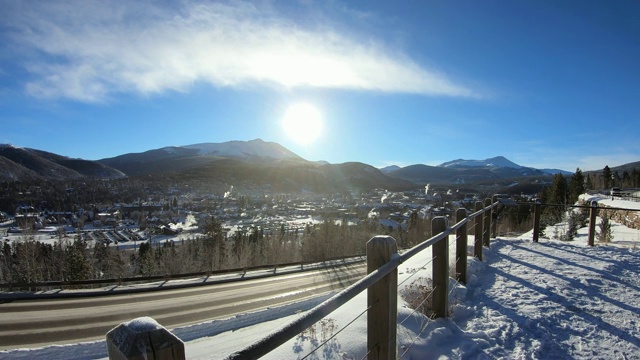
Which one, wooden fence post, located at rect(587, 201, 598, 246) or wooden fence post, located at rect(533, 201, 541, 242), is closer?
wooden fence post, located at rect(587, 201, 598, 246)

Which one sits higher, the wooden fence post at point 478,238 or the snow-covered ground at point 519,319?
the wooden fence post at point 478,238

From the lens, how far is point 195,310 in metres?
18.8

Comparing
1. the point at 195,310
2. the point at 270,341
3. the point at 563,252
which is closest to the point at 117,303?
the point at 195,310

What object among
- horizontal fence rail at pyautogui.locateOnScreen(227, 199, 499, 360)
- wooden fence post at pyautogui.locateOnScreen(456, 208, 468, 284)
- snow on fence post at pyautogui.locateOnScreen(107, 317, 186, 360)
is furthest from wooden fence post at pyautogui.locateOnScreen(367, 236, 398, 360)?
wooden fence post at pyautogui.locateOnScreen(456, 208, 468, 284)

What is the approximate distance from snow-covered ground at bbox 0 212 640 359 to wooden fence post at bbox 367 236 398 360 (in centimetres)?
77

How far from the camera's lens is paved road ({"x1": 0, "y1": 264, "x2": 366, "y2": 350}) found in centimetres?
1509

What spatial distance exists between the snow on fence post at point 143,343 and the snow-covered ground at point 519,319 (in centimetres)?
248

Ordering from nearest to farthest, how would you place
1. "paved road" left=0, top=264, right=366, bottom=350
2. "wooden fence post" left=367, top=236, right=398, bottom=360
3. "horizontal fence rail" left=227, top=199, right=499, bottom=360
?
"horizontal fence rail" left=227, top=199, right=499, bottom=360
"wooden fence post" left=367, top=236, right=398, bottom=360
"paved road" left=0, top=264, right=366, bottom=350

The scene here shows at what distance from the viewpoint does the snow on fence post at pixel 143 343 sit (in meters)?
0.99

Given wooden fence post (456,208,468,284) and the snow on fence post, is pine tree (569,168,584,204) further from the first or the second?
the snow on fence post

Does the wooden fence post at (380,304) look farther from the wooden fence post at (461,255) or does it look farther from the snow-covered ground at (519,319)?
the wooden fence post at (461,255)

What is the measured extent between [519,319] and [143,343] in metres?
4.85

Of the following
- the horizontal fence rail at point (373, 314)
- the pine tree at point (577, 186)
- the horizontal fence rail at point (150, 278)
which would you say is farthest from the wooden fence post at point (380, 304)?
the pine tree at point (577, 186)

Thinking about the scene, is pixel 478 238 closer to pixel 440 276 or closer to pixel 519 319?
pixel 519 319
